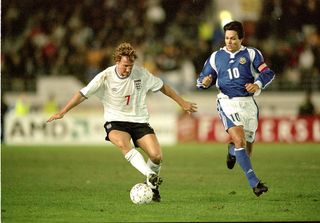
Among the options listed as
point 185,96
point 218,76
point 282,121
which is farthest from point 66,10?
point 218,76

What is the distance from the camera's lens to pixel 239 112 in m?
11.5

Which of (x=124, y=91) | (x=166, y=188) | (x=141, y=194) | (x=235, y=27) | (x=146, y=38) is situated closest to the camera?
(x=141, y=194)

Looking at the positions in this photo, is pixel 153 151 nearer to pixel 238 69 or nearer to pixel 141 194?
pixel 141 194

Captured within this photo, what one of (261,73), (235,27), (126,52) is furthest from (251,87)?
(126,52)

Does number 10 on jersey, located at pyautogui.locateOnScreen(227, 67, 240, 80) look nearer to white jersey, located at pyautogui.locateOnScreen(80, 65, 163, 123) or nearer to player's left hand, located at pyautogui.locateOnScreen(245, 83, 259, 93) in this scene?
player's left hand, located at pyautogui.locateOnScreen(245, 83, 259, 93)

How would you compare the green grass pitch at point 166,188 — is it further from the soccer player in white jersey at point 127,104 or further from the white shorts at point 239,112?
the white shorts at point 239,112

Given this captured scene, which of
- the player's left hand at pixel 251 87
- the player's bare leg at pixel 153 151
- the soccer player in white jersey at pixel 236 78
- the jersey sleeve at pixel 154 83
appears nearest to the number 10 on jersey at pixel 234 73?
the soccer player in white jersey at pixel 236 78

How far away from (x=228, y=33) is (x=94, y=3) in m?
21.2

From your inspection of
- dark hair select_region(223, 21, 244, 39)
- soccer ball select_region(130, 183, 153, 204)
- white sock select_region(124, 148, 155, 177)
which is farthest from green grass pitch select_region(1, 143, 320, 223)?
dark hair select_region(223, 21, 244, 39)

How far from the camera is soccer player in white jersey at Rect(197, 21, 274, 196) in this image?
1138 centimetres

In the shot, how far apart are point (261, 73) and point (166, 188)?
2.72m

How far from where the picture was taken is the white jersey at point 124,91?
1101 cm

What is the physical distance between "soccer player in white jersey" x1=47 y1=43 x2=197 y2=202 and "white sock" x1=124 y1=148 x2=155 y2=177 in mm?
15

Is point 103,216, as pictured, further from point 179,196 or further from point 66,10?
point 66,10
